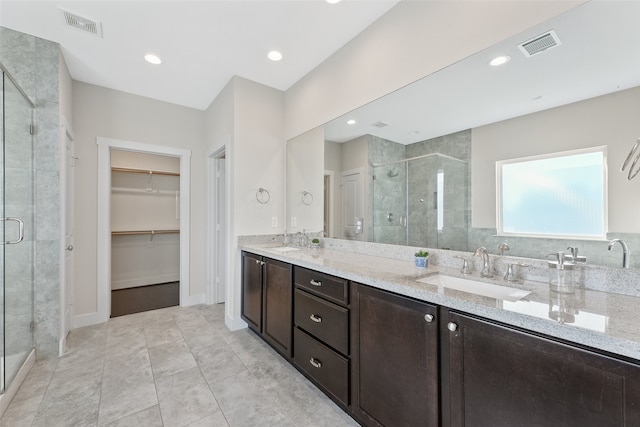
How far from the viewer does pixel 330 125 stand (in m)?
2.64

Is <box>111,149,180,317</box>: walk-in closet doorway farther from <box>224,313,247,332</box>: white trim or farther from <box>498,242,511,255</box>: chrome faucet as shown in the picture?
<box>498,242,511,255</box>: chrome faucet

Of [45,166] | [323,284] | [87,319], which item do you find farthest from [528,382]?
[87,319]

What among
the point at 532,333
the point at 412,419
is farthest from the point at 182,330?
the point at 532,333

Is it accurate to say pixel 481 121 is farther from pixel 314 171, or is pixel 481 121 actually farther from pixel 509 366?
pixel 314 171

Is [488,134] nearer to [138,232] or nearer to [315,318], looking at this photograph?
[315,318]

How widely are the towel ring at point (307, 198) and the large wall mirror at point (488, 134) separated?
1.18 ft

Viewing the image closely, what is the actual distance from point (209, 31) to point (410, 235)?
7.75ft

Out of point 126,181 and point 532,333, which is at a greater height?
point 126,181

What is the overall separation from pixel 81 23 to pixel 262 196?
2081 millimetres

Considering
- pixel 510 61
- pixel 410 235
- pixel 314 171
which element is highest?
pixel 510 61

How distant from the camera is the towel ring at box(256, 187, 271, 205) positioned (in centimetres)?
312

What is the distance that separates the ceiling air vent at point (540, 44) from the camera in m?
1.31

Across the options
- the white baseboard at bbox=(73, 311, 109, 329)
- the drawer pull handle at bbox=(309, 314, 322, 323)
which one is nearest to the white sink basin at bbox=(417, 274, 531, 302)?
the drawer pull handle at bbox=(309, 314, 322, 323)

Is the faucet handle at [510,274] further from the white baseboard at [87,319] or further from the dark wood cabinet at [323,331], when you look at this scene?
the white baseboard at [87,319]
